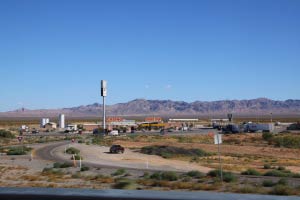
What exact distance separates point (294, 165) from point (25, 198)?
163 feet

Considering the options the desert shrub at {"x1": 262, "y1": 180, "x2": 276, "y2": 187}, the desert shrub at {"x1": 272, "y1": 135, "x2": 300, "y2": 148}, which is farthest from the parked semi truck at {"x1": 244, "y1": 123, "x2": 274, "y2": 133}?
the desert shrub at {"x1": 262, "y1": 180, "x2": 276, "y2": 187}

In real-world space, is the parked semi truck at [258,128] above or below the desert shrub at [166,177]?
above

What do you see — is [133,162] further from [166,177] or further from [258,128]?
[258,128]

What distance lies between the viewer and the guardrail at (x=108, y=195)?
4062 mm

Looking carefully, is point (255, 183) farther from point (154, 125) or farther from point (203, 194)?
point (154, 125)

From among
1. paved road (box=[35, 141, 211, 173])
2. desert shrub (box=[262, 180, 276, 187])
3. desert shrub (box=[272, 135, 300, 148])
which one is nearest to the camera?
desert shrub (box=[262, 180, 276, 187])

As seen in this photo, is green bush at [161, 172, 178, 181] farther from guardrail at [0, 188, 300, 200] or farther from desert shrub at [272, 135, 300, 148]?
desert shrub at [272, 135, 300, 148]

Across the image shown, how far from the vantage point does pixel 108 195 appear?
426cm

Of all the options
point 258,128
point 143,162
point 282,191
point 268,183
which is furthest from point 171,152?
point 258,128

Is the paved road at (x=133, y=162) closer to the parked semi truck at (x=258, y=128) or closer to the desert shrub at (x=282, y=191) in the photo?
the desert shrub at (x=282, y=191)

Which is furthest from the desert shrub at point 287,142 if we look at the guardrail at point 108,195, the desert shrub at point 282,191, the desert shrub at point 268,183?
the guardrail at point 108,195

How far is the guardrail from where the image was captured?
4.06m

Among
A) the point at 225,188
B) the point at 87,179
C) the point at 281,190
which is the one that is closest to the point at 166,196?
the point at 281,190

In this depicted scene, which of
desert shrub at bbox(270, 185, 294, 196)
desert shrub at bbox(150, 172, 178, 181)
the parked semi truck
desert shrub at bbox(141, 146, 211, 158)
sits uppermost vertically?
the parked semi truck
